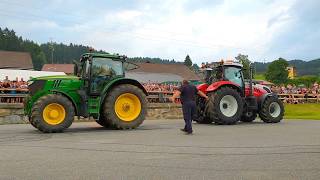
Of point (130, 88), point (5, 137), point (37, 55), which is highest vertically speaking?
point (37, 55)

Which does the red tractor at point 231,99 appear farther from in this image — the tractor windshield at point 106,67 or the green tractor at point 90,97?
the tractor windshield at point 106,67

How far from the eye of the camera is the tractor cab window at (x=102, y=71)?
655 inches

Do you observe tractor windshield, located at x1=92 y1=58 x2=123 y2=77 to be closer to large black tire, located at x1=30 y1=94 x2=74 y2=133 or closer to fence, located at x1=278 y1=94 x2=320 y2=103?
large black tire, located at x1=30 y1=94 x2=74 y2=133

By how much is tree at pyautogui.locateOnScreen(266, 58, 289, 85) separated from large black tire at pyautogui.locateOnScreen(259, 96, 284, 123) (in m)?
84.3

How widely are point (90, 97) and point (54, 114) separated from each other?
153 cm

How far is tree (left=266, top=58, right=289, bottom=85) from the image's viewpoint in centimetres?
10551

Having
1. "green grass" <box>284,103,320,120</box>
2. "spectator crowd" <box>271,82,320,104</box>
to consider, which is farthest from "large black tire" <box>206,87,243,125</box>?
"spectator crowd" <box>271,82,320,104</box>

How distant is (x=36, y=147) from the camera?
37.9 feet

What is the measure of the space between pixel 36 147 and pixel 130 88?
591 centimetres

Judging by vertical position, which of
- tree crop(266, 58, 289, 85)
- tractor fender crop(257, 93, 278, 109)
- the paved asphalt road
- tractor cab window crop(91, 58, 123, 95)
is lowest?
the paved asphalt road

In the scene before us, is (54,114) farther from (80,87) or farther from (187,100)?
(187,100)

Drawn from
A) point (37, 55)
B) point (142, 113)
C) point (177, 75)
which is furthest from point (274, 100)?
point (37, 55)

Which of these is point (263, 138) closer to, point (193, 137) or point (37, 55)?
point (193, 137)

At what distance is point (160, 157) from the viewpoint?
9.87 meters
